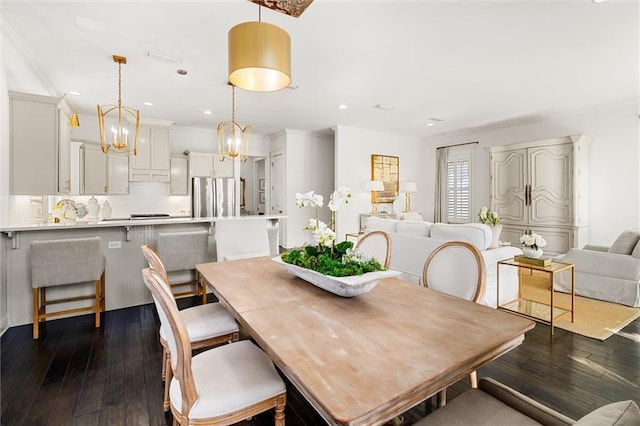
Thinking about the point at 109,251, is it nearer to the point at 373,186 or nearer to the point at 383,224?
the point at 383,224

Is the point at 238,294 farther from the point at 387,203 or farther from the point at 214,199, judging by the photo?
the point at 387,203

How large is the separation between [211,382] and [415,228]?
3179 millimetres

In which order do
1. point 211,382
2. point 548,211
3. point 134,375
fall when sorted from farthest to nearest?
point 548,211, point 134,375, point 211,382

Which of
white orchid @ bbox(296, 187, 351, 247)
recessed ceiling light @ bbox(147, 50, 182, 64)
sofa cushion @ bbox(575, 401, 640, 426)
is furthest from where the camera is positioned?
recessed ceiling light @ bbox(147, 50, 182, 64)

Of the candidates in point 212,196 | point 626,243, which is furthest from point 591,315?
point 212,196

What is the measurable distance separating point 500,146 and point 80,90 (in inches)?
289

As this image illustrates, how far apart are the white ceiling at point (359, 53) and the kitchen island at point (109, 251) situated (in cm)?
155

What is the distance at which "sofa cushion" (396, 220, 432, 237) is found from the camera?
3.78 m

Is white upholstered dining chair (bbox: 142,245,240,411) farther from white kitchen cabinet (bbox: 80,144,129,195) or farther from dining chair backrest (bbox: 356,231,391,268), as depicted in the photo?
white kitchen cabinet (bbox: 80,144,129,195)

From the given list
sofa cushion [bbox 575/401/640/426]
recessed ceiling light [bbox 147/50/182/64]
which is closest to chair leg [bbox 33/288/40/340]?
recessed ceiling light [bbox 147/50/182/64]

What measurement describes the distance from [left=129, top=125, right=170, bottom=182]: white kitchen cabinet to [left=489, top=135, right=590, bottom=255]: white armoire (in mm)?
6623

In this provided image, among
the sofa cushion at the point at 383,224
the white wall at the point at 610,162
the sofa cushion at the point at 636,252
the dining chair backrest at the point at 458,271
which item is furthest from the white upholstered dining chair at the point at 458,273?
the white wall at the point at 610,162

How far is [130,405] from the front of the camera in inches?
72.7

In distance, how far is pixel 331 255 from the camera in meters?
1.81
